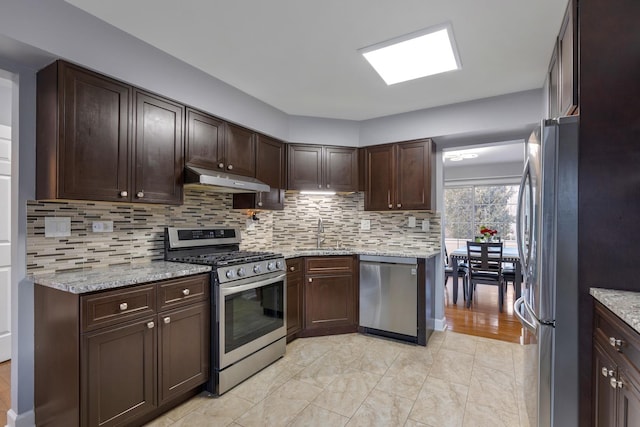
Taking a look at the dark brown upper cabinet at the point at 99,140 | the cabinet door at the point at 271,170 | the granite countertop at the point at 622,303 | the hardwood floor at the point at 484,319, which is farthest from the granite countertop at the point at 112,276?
the hardwood floor at the point at 484,319

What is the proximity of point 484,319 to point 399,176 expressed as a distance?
206 centimetres

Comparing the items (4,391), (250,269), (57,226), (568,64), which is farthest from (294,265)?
(568,64)

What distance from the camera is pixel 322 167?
365cm

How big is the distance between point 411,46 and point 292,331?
2.61 m

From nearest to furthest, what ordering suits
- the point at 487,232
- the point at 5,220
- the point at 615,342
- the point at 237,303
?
the point at 615,342, the point at 237,303, the point at 5,220, the point at 487,232

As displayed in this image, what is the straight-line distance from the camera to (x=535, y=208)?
164cm

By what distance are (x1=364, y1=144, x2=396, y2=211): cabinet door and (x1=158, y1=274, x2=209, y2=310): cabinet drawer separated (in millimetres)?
2057

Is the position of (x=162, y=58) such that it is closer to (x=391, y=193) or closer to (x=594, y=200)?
(x=391, y=193)

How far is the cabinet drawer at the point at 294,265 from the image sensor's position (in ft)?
10.2

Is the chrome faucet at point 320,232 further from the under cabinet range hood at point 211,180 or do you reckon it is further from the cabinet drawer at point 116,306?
the cabinet drawer at point 116,306

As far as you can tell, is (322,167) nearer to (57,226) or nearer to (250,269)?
(250,269)

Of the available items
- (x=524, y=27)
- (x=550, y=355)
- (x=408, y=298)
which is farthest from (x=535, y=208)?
(x=408, y=298)

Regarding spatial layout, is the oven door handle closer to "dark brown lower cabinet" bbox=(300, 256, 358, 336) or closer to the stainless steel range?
the stainless steel range

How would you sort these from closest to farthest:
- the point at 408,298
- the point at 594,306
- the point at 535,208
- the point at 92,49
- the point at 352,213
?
the point at 594,306 → the point at 535,208 → the point at 92,49 → the point at 408,298 → the point at 352,213
